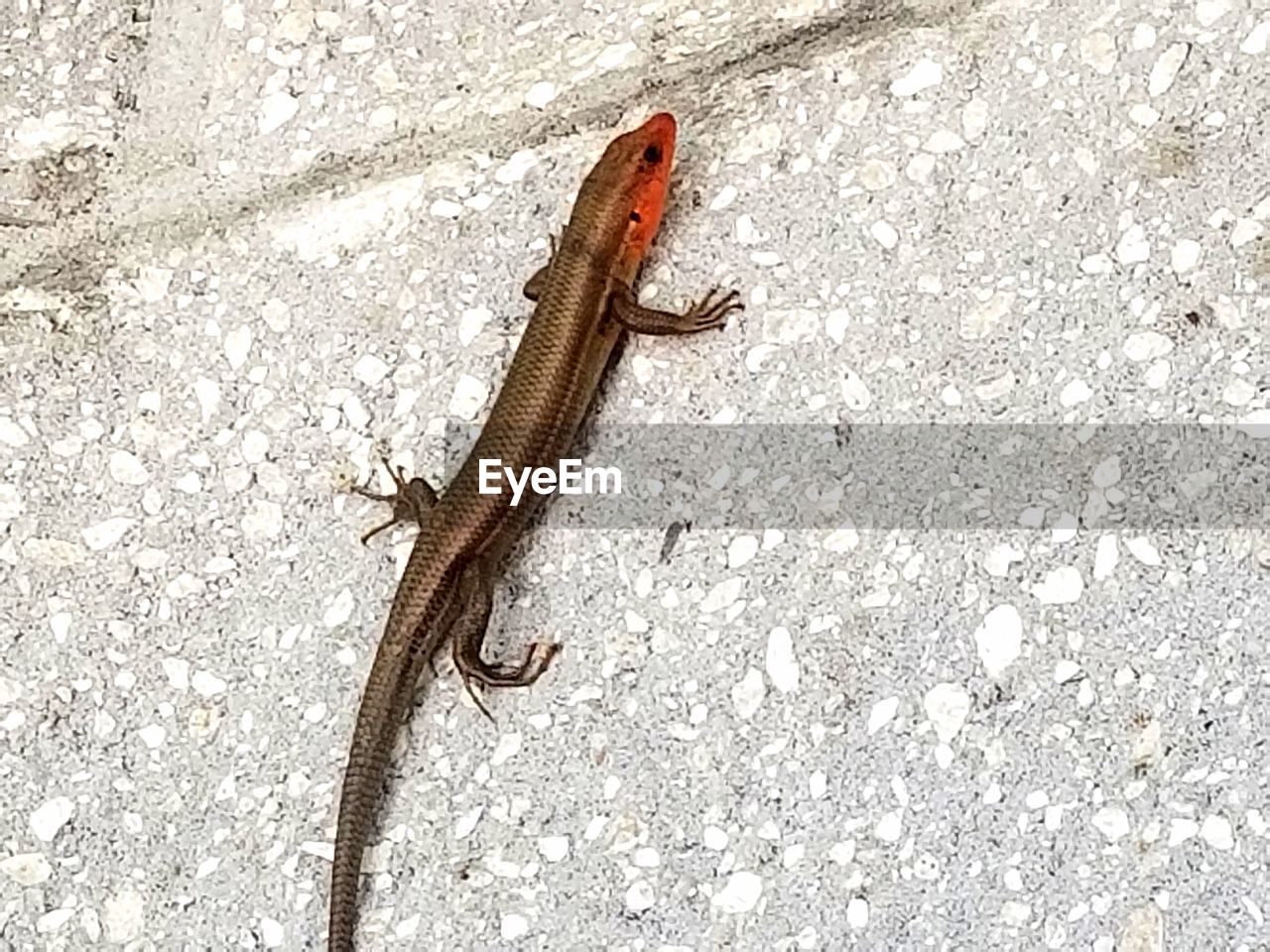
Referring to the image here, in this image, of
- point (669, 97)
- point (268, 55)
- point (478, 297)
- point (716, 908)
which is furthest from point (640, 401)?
point (268, 55)

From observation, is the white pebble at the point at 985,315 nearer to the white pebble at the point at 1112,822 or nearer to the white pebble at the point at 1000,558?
the white pebble at the point at 1000,558

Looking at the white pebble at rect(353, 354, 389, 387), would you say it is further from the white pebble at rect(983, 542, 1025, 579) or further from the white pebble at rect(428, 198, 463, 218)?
the white pebble at rect(983, 542, 1025, 579)

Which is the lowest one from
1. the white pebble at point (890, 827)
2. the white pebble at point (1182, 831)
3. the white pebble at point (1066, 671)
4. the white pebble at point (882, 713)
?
the white pebble at point (1182, 831)

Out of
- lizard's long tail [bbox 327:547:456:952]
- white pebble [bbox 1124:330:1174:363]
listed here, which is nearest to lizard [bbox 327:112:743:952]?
lizard's long tail [bbox 327:547:456:952]

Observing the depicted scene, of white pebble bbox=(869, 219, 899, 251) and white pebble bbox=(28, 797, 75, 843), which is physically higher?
white pebble bbox=(869, 219, 899, 251)

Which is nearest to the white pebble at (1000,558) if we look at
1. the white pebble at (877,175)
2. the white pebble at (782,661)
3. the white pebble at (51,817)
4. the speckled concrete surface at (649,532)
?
the speckled concrete surface at (649,532)

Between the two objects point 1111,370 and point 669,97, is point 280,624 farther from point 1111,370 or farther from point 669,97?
point 1111,370

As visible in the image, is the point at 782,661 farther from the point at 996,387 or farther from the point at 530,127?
the point at 530,127

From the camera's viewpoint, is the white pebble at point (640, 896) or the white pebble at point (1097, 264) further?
the white pebble at point (1097, 264)
